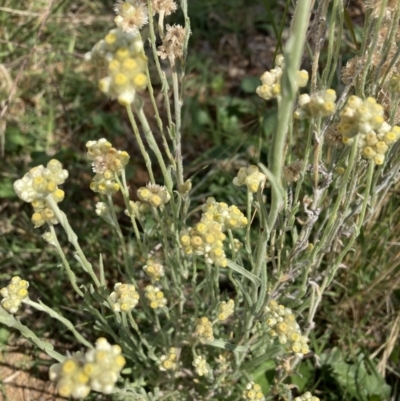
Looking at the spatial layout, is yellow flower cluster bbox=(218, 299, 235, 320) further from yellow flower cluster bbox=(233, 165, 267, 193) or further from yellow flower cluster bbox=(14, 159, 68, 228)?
yellow flower cluster bbox=(14, 159, 68, 228)

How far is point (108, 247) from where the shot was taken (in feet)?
6.05

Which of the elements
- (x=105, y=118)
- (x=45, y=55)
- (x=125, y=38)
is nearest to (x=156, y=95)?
(x=105, y=118)

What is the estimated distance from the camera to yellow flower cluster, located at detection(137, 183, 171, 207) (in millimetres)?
1041

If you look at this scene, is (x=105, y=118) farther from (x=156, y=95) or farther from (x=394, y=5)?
(x=394, y=5)

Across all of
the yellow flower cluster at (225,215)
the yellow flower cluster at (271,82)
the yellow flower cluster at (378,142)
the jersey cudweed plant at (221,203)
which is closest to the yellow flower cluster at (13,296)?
the jersey cudweed plant at (221,203)

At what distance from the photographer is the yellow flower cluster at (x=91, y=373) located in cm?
72

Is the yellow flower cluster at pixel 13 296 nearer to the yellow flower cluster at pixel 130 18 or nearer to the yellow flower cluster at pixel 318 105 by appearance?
the yellow flower cluster at pixel 130 18

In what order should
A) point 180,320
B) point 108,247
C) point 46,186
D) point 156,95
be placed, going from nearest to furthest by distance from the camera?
1. point 46,186
2. point 180,320
3. point 108,247
4. point 156,95

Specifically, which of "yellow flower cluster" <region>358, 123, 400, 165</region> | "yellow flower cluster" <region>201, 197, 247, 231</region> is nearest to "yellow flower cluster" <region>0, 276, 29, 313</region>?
"yellow flower cluster" <region>201, 197, 247, 231</region>

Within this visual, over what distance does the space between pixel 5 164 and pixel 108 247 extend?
618mm

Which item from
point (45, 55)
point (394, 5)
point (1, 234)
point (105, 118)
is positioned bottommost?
point (1, 234)

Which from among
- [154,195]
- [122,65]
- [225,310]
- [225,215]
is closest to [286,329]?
[225,310]

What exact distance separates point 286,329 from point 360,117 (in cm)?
51

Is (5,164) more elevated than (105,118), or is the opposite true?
(105,118)
